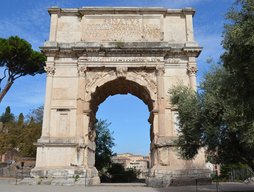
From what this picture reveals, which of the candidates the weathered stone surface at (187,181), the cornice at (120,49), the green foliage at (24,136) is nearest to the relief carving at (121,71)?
the cornice at (120,49)

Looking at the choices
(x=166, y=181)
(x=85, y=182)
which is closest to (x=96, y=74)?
(x=85, y=182)

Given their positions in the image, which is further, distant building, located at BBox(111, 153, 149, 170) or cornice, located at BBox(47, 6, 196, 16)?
distant building, located at BBox(111, 153, 149, 170)

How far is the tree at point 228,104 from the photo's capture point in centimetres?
632

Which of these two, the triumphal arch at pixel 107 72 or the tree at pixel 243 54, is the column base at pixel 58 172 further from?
the tree at pixel 243 54

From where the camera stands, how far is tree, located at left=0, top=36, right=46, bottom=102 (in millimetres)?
22031

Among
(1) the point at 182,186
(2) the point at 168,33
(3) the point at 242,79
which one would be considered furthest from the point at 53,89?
(3) the point at 242,79

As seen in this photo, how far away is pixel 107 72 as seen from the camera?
15.0 m

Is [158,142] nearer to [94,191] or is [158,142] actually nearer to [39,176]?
[94,191]

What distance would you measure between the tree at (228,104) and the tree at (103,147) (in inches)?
586

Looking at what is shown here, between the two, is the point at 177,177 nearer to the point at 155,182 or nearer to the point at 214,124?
the point at 155,182

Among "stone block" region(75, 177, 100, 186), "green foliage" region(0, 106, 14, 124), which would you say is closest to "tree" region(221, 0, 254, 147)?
"stone block" region(75, 177, 100, 186)

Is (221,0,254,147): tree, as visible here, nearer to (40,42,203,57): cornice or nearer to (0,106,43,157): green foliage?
(40,42,203,57): cornice

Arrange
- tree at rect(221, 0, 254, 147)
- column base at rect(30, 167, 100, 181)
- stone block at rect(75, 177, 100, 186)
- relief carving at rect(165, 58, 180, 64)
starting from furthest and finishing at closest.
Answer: relief carving at rect(165, 58, 180, 64)
column base at rect(30, 167, 100, 181)
stone block at rect(75, 177, 100, 186)
tree at rect(221, 0, 254, 147)

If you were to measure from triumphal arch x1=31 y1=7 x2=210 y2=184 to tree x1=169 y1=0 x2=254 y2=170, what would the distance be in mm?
3080
